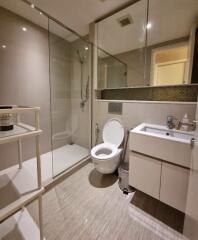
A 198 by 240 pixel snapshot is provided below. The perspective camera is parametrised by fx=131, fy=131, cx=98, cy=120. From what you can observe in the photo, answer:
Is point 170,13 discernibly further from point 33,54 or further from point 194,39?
point 33,54

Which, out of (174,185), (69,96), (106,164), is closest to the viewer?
(174,185)

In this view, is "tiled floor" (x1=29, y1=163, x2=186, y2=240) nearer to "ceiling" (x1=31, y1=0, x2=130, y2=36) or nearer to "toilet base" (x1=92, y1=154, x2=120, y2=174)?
"toilet base" (x1=92, y1=154, x2=120, y2=174)

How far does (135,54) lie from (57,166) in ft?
6.64

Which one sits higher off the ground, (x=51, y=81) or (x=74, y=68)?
(x=74, y=68)

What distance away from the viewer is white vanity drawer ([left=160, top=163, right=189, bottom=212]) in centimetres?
112

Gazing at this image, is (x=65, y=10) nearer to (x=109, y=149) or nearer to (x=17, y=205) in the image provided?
(x=109, y=149)

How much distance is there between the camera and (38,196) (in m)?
0.89

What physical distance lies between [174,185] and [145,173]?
265 millimetres

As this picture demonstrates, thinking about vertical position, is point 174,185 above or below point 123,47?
below

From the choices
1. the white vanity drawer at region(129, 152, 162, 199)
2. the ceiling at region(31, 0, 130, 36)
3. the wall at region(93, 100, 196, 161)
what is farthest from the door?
the ceiling at region(31, 0, 130, 36)

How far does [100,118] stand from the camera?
7.39 ft

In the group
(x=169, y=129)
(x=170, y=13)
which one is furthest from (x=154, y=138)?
(x=170, y=13)

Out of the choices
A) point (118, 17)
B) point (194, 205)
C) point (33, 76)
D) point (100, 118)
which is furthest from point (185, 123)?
point (33, 76)

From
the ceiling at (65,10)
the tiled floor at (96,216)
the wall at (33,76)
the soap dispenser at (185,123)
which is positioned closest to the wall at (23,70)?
the wall at (33,76)
